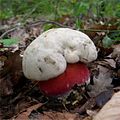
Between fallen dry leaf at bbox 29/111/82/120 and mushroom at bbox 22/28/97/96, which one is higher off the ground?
mushroom at bbox 22/28/97/96

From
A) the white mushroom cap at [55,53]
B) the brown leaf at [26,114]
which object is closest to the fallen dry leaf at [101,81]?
the white mushroom cap at [55,53]

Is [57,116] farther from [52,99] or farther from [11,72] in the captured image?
[11,72]

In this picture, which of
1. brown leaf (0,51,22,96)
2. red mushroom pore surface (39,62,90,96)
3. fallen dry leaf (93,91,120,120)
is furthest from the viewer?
brown leaf (0,51,22,96)

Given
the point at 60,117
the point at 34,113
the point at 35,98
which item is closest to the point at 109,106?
the point at 60,117

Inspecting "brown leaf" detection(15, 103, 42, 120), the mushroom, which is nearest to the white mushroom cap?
the mushroom

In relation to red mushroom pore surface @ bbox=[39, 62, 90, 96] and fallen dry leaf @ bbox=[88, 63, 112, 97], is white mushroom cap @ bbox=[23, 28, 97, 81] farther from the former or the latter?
fallen dry leaf @ bbox=[88, 63, 112, 97]

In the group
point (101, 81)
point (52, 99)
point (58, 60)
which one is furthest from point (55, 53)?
point (101, 81)

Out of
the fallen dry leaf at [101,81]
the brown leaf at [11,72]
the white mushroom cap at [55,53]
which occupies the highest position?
the white mushroom cap at [55,53]

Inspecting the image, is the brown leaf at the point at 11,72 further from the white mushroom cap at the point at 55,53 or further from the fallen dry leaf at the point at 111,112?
the fallen dry leaf at the point at 111,112
